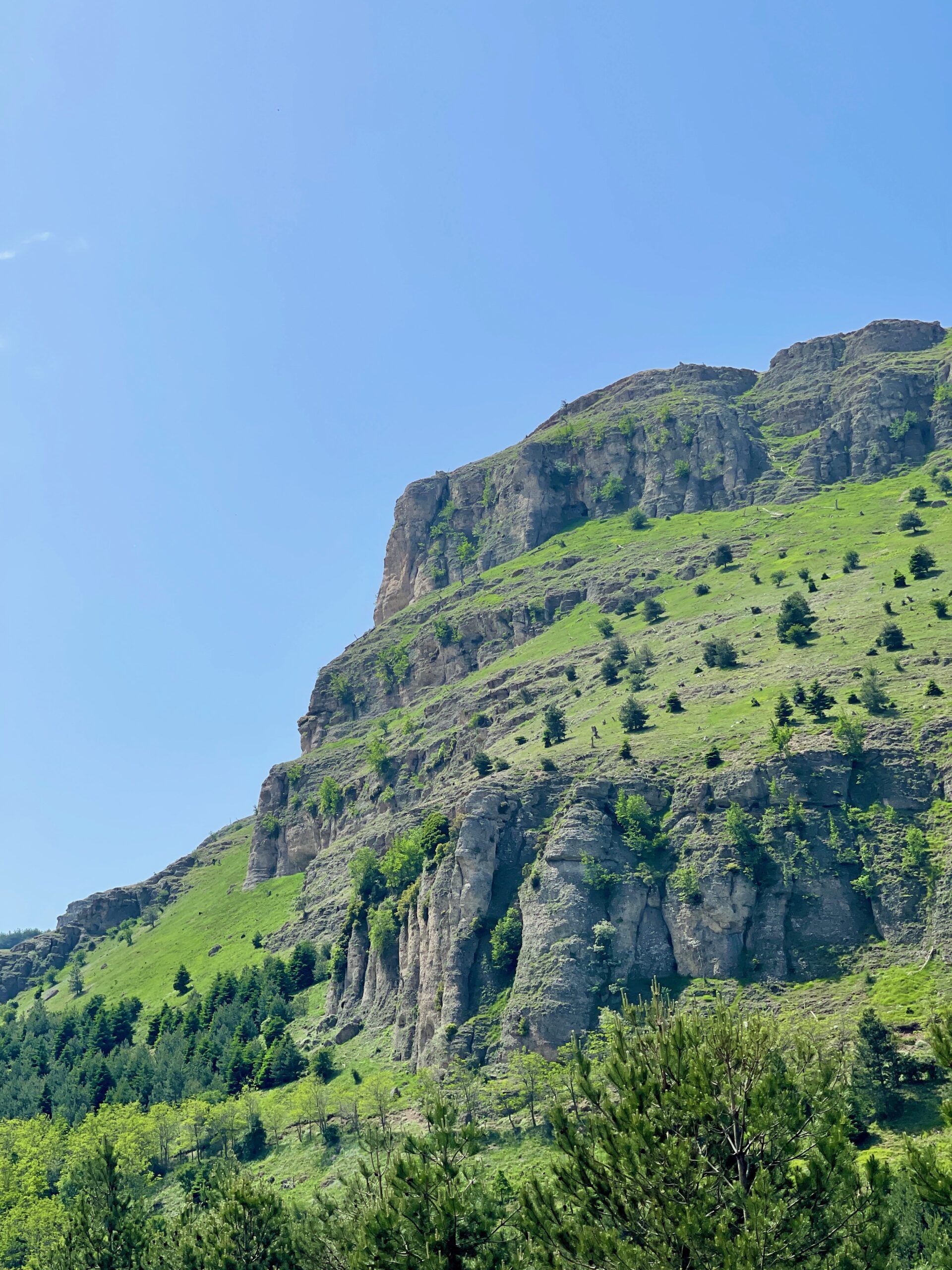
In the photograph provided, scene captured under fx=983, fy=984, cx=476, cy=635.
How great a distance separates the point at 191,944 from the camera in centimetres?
16825

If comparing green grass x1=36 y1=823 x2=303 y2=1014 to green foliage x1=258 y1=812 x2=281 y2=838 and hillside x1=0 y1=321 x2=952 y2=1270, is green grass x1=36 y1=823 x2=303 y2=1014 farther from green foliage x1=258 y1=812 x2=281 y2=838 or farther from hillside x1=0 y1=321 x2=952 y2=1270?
green foliage x1=258 y1=812 x2=281 y2=838

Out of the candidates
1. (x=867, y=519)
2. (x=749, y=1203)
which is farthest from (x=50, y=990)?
(x=749, y=1203)

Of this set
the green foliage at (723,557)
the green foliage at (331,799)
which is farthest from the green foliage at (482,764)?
the green foliage at (723,557)

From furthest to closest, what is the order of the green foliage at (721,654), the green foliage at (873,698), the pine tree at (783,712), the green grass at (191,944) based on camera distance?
the green grass at (191,944) → the green foliage at (721,654) → the pine tree at (783,712) → the green foliage at (873,698)

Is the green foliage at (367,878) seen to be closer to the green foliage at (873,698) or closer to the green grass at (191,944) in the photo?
the green grass at (191,944)

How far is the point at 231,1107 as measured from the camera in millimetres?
97125

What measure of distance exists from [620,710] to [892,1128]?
6771cm

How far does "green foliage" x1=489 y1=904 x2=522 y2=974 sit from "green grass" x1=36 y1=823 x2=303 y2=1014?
65.4 meters

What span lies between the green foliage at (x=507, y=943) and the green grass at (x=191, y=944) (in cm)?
6538

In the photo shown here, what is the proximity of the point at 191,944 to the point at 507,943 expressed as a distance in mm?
93276

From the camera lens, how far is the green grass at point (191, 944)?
15286 centimetres

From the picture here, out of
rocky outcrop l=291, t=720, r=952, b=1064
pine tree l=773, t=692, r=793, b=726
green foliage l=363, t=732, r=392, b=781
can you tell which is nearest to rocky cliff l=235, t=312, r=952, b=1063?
rocky outcrop l=291, t=720, r=952, b=1064

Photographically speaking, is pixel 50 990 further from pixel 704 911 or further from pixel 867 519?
pixel 867 519

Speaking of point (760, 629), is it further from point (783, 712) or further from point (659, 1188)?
point (659, 1188)
